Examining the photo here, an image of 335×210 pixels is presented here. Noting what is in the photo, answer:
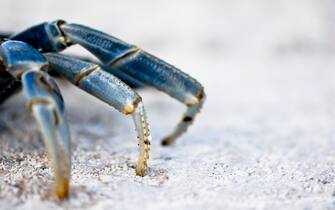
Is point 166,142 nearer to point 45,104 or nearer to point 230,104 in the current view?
point 45,104

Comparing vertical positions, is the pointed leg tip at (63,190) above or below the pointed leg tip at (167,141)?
above

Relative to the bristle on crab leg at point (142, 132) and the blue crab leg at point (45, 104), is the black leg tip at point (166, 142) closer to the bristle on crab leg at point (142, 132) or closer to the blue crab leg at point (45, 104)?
the bristle on crab leg at point (142, 132)

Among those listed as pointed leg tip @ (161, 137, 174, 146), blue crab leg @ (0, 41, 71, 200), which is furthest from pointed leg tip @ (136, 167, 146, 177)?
pointed leg tip @ (161, 137, 174, 146)

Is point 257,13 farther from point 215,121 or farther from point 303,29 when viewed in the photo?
point 215,121

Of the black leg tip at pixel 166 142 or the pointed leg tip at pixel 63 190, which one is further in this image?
the black leg tip at pixel 166 142

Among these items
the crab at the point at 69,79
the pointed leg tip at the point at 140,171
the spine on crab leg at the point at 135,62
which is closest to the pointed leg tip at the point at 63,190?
the crab at the point at 69,79

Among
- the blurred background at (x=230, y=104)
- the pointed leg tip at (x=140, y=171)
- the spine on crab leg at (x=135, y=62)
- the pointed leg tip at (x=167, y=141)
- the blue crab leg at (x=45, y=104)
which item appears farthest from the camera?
the pointed leg tip at (x=167, y=141)
